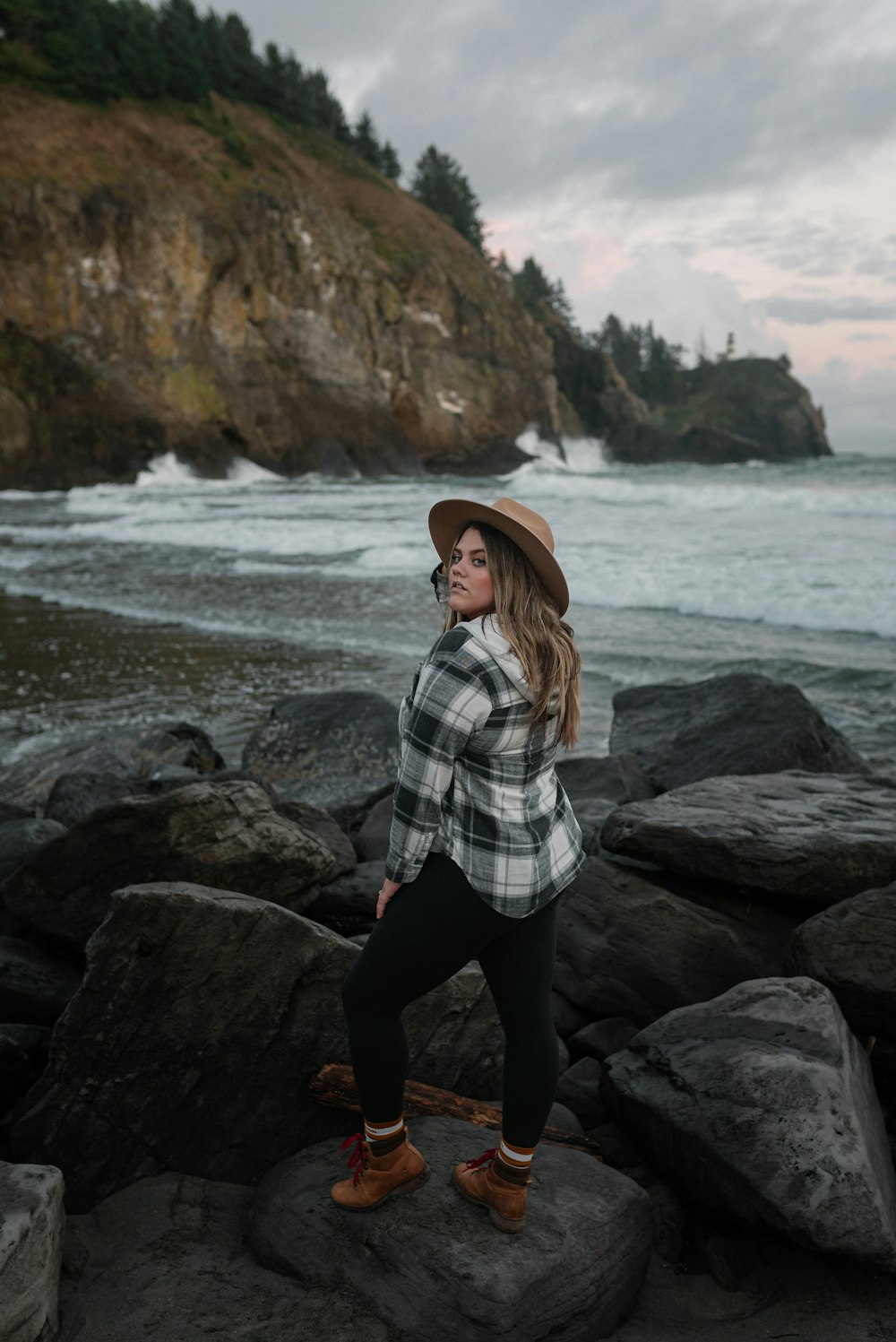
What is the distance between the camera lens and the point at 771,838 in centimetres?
340

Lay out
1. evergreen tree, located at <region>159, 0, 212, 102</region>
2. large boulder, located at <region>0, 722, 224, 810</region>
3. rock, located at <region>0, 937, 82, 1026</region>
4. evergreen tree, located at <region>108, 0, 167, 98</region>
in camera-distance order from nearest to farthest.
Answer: rock, located at <region>0, 937, 82, 1026</region>
large boulder, located at <region>0, 722, 224, 810</region>
evergreen tree, located at <region>108, 0, 167, 98</region>
evergreen tree, located at <region>159, 0, 212, 102</region>

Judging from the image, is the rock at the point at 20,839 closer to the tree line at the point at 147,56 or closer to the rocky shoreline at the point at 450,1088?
the rocky shoreline at the point at 450,1088

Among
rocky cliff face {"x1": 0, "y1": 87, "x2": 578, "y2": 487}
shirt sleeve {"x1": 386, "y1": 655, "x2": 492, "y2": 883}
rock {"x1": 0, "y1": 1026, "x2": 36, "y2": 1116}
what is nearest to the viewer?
shirt sleeve {"x1": 386, "y1": 655, "x2": 492, "y2": 883}

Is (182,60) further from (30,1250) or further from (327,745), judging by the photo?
(30,1250)

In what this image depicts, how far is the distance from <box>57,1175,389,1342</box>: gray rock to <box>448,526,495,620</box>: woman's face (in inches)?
62.0

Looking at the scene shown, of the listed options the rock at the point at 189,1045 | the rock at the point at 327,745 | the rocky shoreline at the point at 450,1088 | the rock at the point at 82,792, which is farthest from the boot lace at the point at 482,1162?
the rock at the point at 327,745

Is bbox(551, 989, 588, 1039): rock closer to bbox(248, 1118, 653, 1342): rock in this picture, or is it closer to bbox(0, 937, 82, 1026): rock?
bbox(248, 1118, 653, 1342): rock

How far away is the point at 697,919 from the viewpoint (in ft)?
11.3

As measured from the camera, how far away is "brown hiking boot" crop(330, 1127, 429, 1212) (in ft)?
7.66

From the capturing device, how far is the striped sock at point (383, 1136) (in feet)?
7.65

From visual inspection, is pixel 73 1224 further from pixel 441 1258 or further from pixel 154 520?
pixel 154 520

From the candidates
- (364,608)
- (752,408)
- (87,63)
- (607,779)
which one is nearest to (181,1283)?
(607,779)

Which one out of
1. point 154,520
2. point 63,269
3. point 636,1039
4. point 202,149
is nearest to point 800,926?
point 636,1039

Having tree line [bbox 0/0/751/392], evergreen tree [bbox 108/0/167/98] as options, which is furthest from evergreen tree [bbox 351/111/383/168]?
evergreen tree [bbox 108/0/167/98]
